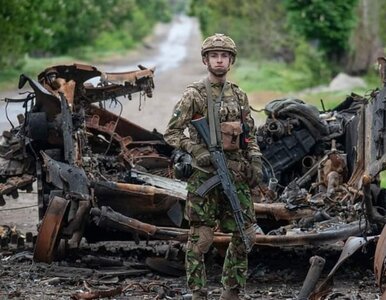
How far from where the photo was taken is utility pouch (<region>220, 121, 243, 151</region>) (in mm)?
6312

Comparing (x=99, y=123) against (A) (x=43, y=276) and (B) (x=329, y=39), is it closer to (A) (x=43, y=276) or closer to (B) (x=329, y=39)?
(A) (x=43, y=276)

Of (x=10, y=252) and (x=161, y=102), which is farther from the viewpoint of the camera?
(x=161, y=102)

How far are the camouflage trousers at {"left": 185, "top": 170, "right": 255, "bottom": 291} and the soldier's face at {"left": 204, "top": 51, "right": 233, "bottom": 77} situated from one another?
0.67m

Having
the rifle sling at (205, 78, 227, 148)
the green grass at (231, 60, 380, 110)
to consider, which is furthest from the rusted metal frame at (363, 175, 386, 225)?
the green grass at (231, 60, 380, 110)

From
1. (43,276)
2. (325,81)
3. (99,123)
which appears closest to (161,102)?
(325,81)

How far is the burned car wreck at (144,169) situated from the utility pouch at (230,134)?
90cm

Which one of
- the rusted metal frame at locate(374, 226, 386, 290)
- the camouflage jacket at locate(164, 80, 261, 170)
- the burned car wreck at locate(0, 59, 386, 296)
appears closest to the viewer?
the rusted metal frame at locate(374, 226, 386, 290)

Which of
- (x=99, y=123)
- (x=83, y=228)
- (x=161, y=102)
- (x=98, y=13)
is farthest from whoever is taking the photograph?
(x=98, y=13)

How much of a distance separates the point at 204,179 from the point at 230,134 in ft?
1.12

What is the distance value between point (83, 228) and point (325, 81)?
84.2 feet

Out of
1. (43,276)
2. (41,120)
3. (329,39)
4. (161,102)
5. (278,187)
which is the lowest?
(43,276)

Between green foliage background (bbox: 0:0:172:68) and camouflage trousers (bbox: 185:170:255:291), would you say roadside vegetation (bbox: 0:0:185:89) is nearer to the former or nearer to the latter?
green foliage background (bbox: 0:0:172:68)

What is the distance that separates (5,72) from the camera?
34.8 metres

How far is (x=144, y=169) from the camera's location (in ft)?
30.5
